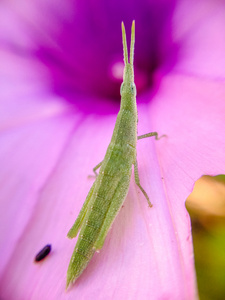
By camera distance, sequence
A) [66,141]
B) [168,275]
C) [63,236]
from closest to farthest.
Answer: [168,275] → [63,236] → [66,141]

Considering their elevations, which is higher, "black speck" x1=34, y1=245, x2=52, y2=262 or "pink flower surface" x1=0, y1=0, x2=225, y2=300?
"pink flower surface" x1=0, y1=0, x2=225, y2=300

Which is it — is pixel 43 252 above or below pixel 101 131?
below

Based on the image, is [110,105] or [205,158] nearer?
[205,158]

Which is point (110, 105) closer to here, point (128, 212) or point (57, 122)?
point (57, 122)

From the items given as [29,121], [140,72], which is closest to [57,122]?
[29,121]

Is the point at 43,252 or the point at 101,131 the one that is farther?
the point at 101,131
